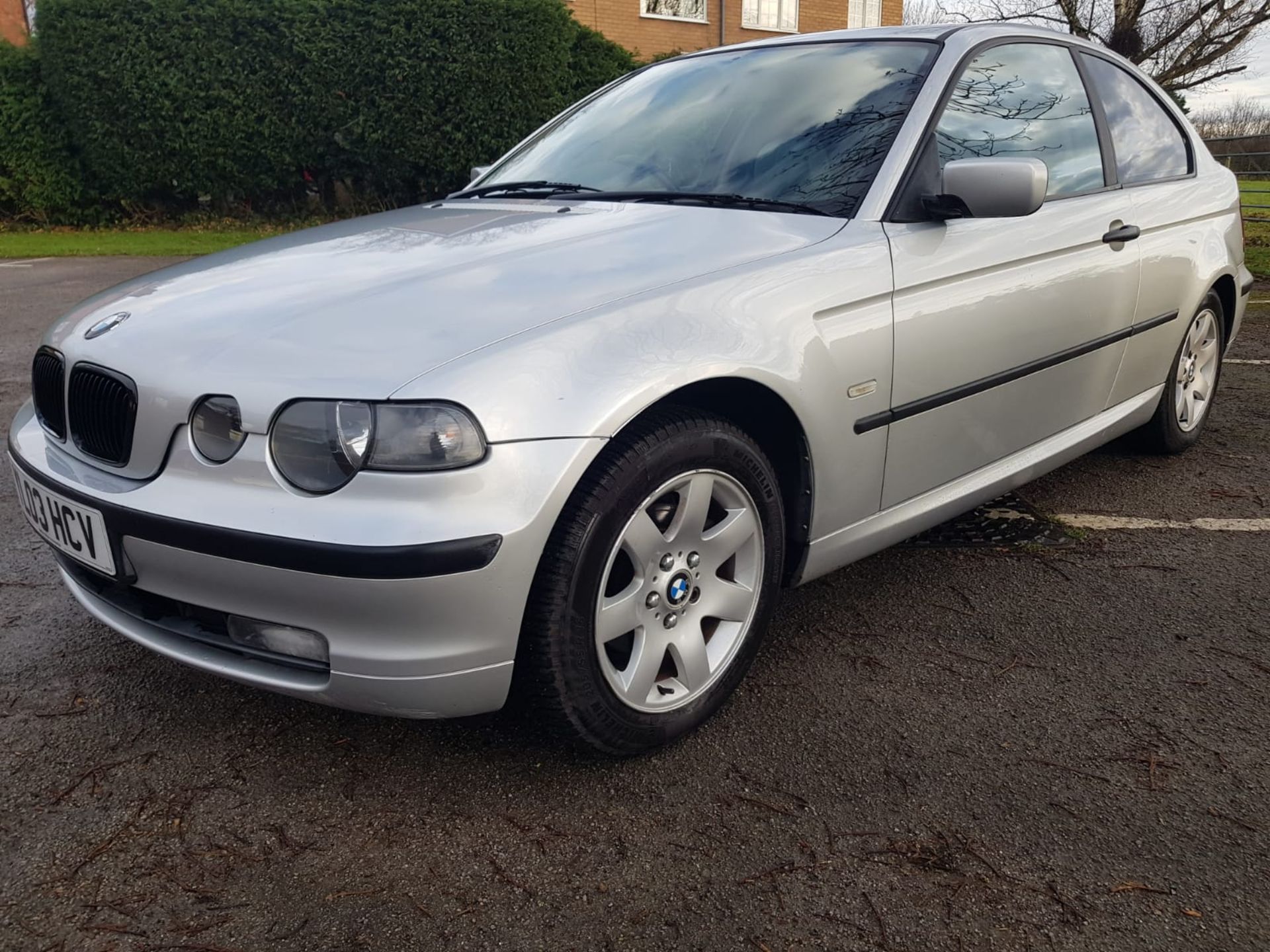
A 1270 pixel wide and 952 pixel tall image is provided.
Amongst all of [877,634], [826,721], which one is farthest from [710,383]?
[877,634]

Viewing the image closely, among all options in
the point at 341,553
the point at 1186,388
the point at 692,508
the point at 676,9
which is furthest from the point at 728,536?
the point at 676,9

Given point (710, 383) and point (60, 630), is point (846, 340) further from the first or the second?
point (60, 630)

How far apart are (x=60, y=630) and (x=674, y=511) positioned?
178 cm

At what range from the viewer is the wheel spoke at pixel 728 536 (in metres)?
2.25

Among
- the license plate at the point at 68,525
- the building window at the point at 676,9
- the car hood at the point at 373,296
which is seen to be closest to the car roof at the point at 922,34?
the car hood at the point at 373,296

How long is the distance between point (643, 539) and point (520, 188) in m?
1.60

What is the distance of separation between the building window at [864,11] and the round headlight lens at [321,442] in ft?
88.0

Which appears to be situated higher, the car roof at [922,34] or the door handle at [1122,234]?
the car roof at [922,34]

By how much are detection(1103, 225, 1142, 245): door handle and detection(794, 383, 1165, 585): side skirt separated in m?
0.57

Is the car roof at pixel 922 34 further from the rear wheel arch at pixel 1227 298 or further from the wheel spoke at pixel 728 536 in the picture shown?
the wheel spoke at pixel 728 536

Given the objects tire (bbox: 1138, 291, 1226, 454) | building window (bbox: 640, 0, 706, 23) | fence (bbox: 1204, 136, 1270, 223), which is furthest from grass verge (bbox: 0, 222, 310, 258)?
fence (bbox: 1204, 136, 1270, 223)

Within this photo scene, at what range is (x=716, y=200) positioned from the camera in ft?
8.93

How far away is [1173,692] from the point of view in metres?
2.50

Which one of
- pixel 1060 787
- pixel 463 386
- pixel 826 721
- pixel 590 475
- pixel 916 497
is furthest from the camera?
pixel 916 497
